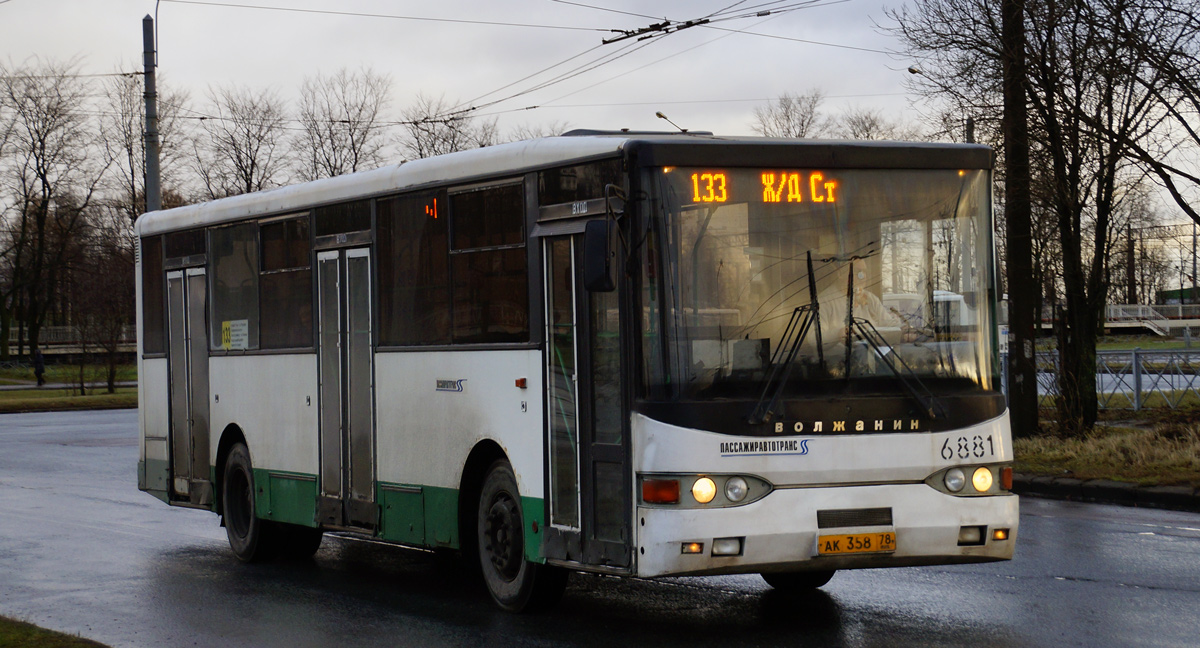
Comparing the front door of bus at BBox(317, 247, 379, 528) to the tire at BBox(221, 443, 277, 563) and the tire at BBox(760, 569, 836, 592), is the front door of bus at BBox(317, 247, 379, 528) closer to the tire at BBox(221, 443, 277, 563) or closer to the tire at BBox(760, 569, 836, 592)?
the tire at BBox(221, 443, 277, 563)

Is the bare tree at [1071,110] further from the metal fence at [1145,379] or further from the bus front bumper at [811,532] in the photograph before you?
the bus front bumper at [811,532]

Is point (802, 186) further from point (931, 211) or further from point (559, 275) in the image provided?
point (559, 275)

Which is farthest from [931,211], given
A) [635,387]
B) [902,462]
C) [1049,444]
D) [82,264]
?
[82,264]

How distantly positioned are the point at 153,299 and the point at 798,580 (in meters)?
7.58

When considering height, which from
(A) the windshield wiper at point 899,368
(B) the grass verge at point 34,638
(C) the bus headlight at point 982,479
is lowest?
(B) the grass verge at point 34,638

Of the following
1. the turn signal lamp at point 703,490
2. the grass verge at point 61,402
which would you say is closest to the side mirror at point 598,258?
the turn signal lamp at point 703,490

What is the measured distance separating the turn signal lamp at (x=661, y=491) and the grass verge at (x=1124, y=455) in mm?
9277

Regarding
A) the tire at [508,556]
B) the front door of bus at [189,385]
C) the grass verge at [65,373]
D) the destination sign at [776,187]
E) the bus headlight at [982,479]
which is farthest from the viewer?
the grass verge at [65,373]

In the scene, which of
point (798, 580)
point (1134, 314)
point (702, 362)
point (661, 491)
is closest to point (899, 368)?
point (702, 362)

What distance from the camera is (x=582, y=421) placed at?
26.8 ft

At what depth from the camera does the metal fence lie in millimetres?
25969

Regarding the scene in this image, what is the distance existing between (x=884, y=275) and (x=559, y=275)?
6.28 feet

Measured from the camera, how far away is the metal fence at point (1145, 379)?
26.0m

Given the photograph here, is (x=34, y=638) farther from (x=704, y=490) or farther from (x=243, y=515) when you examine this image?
(x=243, y=515)
